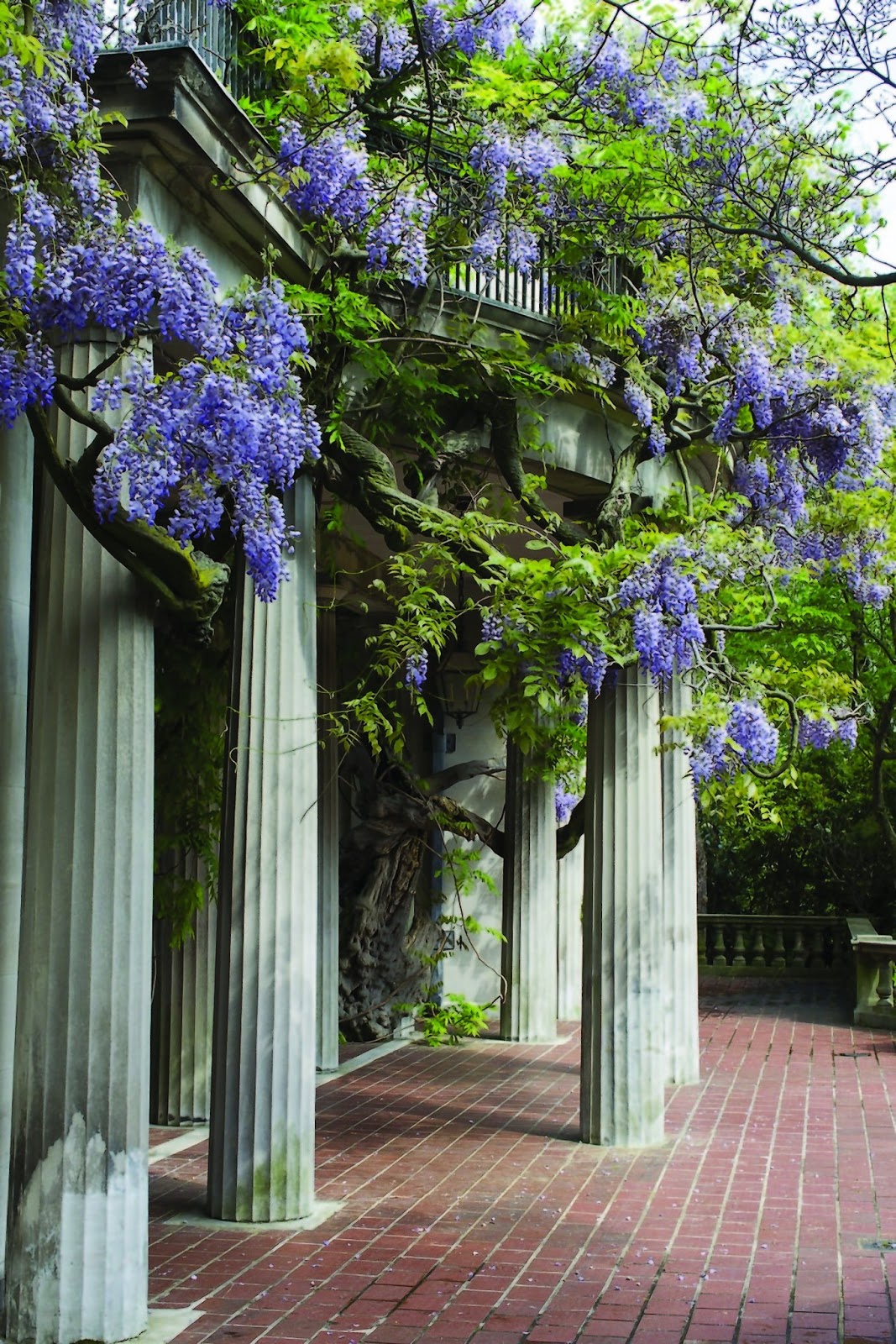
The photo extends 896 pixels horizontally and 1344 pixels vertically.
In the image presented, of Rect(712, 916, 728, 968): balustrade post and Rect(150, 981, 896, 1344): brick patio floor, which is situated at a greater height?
Rect(712, 916, 728, 968): balustrade post

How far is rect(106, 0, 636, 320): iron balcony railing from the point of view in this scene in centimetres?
672

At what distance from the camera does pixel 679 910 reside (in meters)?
12.3

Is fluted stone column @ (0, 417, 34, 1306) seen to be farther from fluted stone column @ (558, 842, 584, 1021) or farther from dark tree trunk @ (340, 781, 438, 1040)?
fluted stone column @ (558, 842, 584, 1021)

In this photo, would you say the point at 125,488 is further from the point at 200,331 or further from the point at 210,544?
the point at 210,544

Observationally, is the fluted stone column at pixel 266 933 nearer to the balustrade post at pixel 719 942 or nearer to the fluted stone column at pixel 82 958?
the fluted stone column at pixel 82 958

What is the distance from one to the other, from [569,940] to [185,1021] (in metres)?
6.37

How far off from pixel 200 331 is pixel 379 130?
11.7ft

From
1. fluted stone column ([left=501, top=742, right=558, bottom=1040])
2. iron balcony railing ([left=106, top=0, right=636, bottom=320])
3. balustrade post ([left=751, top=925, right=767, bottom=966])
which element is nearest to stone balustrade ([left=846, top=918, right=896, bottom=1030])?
fluted stone column ([left=501, top=742, right=558, bottom=1040])

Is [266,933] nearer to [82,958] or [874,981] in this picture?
[82,958]

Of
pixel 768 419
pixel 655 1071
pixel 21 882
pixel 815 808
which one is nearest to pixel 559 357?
pixel 768 419

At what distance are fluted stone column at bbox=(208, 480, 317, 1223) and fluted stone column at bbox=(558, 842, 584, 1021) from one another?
7969 mm

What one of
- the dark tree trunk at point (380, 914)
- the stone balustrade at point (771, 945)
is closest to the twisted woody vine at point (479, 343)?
the dark tree trunk at point (380, 914)

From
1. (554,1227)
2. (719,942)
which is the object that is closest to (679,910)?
(554,1227)

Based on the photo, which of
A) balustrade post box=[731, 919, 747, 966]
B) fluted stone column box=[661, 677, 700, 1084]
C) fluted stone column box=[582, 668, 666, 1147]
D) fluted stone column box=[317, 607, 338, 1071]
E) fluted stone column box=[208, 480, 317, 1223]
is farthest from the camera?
balustrade post box=[731, 919, 747, 966]
